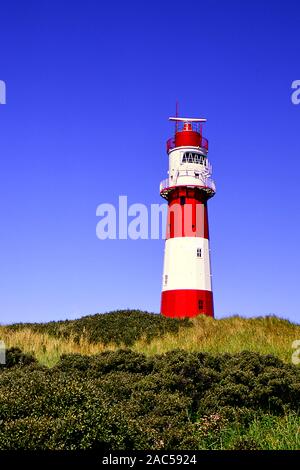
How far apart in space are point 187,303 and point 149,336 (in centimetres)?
818

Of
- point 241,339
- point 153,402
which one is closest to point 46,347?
point 241,339

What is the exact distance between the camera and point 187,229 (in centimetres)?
3244

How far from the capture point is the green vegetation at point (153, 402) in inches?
254

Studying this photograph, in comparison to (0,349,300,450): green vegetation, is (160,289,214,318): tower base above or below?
above

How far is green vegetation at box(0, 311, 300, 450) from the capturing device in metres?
6.46

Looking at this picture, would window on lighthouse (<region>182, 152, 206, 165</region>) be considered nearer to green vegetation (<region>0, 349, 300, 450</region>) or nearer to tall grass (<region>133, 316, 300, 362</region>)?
tall grass (<region>133, 316, 300, 362</region>)

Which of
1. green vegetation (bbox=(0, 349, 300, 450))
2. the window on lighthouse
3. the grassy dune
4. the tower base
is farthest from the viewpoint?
the window on lighthouse

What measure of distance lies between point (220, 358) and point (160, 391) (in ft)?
7.49

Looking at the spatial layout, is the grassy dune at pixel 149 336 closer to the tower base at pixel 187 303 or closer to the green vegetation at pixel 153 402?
the green vegetation at pixel 153 402

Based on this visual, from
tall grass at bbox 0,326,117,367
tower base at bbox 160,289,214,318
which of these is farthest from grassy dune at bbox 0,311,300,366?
tower base at bbox 160,289,214,318

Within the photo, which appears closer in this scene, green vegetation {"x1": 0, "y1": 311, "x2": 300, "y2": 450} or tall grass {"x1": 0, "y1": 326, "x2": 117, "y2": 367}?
green vegetation {"x1": 0, "y1": 311, "x2": 300, "y2": 450}

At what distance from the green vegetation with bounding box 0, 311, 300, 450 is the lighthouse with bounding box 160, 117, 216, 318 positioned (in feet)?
54.0

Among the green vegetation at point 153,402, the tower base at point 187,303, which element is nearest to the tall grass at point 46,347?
the green vegetation at point 153,402
